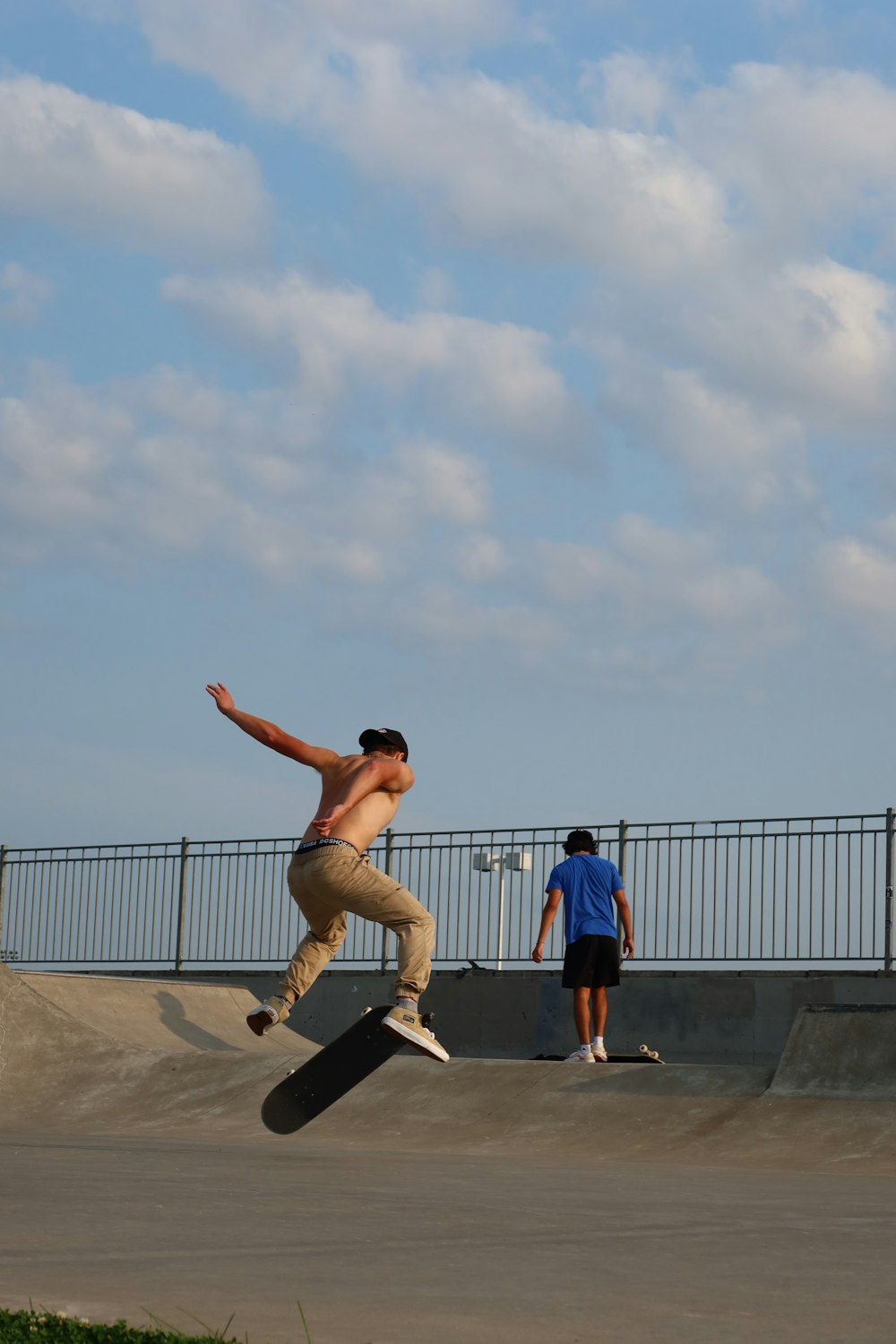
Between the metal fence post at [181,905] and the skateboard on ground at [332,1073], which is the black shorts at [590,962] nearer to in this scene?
the skateboard on ground at [332,1073]

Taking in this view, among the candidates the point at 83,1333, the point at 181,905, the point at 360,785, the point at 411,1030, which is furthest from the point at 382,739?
the point at 181,905

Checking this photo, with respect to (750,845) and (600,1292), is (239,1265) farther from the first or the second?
(750,845)

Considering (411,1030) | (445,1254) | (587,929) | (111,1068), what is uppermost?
(587,929)

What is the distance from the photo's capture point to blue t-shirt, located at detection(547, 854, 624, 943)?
1177 cm

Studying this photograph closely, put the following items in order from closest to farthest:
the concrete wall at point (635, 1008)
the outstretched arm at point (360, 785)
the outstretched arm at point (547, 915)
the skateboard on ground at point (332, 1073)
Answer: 1. the skateboard on ground at point (332, 1073)
2. the outstretched arm at point (360, 785)
3. the outstretched arm at point (547, 915)
4. the concrete wall at point (635, 1008)

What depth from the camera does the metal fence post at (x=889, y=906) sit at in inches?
563

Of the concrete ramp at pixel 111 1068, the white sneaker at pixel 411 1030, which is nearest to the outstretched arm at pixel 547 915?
the concrete ramp at pixel 111 1068

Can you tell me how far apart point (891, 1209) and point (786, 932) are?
30.9 ft

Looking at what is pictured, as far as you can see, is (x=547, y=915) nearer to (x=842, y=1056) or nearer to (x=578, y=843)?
(x=578, y=843)

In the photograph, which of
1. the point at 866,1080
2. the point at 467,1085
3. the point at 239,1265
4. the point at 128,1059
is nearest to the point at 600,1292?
the point at 239,1265

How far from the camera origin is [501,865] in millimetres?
16625

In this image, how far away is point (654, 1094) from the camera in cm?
940

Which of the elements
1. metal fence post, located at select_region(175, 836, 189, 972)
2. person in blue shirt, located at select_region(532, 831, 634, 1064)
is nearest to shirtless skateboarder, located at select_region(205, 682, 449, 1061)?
person in blue shirt, located at select_region(532, 831, 634, 1064)

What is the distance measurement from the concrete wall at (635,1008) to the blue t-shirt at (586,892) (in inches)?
97.5
